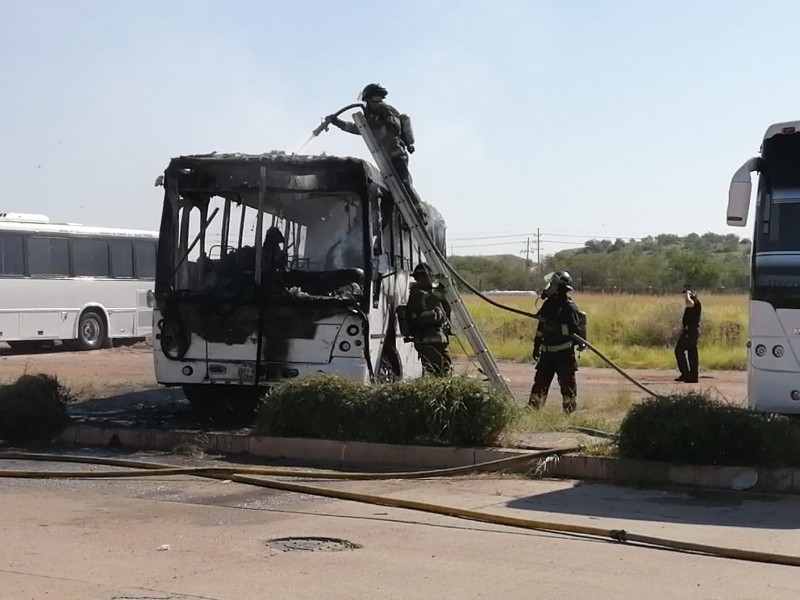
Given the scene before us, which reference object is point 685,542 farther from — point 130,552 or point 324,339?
point 324,339

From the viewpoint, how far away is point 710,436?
10.5 metres

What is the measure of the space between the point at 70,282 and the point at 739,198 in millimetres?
22655

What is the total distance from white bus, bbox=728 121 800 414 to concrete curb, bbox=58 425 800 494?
45.5 inches

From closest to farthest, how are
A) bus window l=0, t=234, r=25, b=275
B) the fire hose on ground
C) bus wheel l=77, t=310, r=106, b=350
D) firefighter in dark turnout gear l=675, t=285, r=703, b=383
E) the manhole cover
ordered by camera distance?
1. the fire hose on ground
2. the manhole cover
3. firefighter in dark turnout gear l=675, t=285, r=703, b=383
4. bus window l=0, t=234, r=25, b=275
5. bus wheel l=77, t=310, r=106, b=350

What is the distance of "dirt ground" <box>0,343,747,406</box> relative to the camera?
18047 millimetres

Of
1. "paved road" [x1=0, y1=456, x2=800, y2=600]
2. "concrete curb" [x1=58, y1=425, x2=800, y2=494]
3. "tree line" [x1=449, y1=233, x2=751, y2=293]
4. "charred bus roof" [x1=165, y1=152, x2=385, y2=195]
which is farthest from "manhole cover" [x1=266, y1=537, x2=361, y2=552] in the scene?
"tree line" [x1=449, y1=233, x2=751, y2=293]

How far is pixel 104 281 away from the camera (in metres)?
32.0

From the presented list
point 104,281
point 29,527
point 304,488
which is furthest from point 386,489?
point 104,281

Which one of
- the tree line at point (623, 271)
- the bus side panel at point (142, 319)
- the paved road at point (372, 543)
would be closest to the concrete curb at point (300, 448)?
the paved road at point (372, 543)

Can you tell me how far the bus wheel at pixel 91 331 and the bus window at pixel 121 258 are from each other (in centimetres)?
131

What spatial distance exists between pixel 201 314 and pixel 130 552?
678cm

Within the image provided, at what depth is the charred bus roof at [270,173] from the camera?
47.1ft

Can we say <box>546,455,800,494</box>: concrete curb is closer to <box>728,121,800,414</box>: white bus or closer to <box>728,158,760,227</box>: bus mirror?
<box>728,121,800,414</box>: white bus

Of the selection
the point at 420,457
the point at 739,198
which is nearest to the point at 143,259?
the point at 420,457
